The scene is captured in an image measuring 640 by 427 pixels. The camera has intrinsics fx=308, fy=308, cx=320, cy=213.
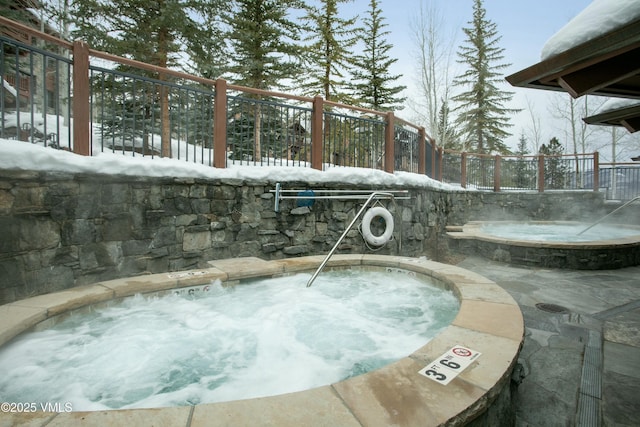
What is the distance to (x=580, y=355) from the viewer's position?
7.73 feet

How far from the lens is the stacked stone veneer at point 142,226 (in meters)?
2.90

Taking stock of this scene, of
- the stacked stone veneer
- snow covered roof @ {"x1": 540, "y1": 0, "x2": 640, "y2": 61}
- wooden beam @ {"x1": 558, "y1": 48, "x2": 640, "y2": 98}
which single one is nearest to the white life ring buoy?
the stacked stone veneer

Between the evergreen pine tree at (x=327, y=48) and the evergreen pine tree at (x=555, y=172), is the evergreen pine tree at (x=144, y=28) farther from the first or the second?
the evergreen pine tree at (x=555, y=172)

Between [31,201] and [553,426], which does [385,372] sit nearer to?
[553,426]

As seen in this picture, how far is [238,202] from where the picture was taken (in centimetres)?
453

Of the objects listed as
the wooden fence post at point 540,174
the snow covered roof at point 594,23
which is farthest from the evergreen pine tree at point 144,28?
the wooden fence post at point 540,174

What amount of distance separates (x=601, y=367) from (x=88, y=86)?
211 inches

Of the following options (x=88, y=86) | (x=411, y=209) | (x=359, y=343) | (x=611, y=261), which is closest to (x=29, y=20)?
(x=88, y=86)

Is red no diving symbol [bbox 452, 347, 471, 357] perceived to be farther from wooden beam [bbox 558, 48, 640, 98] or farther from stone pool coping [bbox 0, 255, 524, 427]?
wooden beam [bbox 558, 48, 640, 98]

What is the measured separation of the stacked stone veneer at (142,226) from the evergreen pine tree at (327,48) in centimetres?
1099

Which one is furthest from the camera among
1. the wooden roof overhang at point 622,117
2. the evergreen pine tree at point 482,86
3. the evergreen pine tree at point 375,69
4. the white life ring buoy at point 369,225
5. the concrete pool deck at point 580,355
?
the evergreen pine tree at point 482,86

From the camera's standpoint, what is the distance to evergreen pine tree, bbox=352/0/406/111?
16.9m

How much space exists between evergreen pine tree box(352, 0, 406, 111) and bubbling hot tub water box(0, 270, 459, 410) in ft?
50.9

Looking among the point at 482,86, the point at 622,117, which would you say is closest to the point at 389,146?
the point at 622,117
